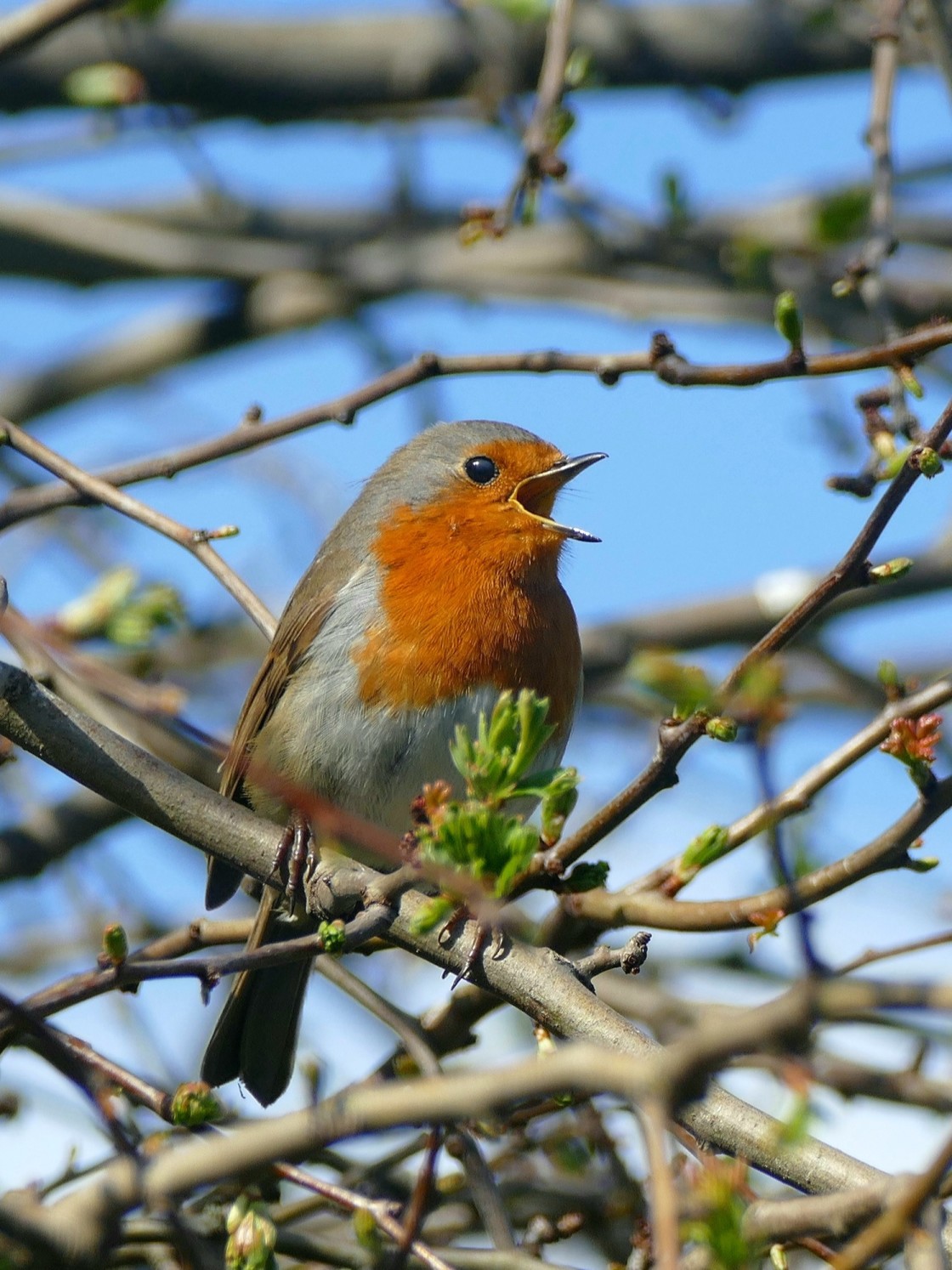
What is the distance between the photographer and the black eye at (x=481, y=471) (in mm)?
4766

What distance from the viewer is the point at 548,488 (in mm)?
4789

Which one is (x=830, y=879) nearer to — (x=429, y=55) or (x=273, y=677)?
(x=273, y=677)

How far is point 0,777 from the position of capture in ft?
18.0

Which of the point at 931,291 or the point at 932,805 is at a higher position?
the point at 931,291

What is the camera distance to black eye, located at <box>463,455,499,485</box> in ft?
15.6

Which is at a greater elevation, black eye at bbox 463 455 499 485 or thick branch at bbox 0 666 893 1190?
black eye at bbox 463 455 499 485

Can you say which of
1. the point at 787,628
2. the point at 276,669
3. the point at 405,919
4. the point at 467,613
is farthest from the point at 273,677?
the point at 787,628

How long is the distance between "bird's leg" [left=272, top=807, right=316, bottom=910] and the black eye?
5.40 feet

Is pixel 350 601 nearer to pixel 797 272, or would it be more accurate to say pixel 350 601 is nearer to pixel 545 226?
pixel 797 272

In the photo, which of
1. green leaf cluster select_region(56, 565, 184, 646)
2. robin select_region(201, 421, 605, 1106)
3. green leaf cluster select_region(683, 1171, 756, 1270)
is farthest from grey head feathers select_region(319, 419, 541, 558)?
green leaf cluster select_region(683, 1171, 756, 1270)

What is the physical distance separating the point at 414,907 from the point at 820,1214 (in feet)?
5.19

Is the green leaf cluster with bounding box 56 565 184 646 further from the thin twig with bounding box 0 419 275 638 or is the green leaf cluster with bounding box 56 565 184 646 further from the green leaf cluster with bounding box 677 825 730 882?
the green leaf cluster with bounding box 677 825 730 882

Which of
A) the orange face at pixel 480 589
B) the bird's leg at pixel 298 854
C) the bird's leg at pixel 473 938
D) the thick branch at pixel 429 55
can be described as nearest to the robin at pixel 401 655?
the orange face at pixel 480 589

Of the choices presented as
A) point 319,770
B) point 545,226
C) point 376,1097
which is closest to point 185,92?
point 545,226
